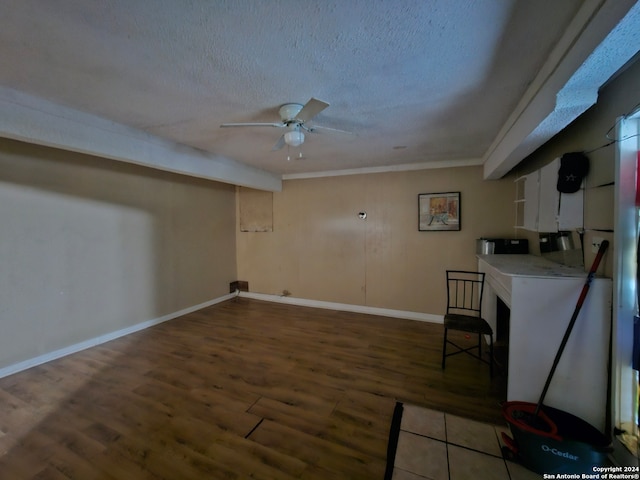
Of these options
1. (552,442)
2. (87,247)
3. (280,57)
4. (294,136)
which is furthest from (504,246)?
(87,247)

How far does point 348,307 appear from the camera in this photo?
4.80 meters

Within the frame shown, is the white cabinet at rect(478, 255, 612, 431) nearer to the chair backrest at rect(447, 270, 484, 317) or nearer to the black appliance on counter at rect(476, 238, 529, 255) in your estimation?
the black appliance on counter at rect(476, 238, 529, 255)

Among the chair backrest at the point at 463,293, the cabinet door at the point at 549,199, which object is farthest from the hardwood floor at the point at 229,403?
the cabinet door at the point at 549,199

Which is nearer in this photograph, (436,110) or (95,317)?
(436,110)

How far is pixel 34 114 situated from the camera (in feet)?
6.98

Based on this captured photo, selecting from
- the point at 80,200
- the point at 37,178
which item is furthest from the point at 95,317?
→ the point at 37,178

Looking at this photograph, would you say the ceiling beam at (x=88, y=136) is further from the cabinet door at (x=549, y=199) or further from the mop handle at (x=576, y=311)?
the mop handle at (x=576, y=311)

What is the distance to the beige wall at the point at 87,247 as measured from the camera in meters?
2.83

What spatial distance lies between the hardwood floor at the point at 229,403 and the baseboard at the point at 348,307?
659mm

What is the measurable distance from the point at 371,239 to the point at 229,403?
319 cm

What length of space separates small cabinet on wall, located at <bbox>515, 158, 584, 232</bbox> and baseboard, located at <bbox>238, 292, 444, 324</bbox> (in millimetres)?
1983

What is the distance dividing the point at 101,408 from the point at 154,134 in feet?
8.67

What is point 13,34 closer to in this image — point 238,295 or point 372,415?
point 372,415

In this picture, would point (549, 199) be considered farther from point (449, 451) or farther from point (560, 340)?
point (449, 451)
